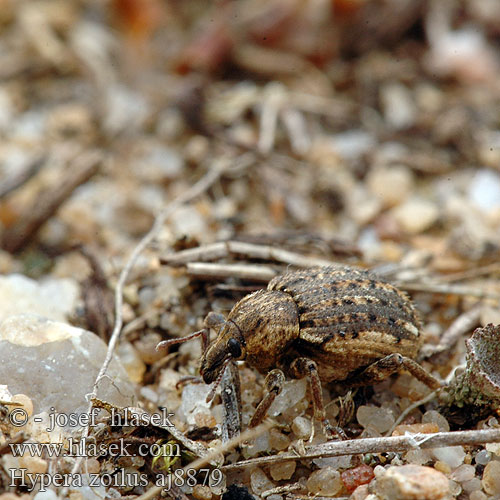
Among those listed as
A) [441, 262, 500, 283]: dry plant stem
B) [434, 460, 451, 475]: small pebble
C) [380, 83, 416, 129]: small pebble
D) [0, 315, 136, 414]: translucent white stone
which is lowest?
[434, 460, 451, 475]: small pebble

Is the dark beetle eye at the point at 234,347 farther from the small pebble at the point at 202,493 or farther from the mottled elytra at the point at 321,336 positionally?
the small pebble at the point at 202,493

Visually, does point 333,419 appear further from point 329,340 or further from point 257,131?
point 257,131

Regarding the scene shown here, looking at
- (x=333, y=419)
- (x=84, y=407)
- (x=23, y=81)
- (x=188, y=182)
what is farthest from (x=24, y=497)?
(x=23, y=81)

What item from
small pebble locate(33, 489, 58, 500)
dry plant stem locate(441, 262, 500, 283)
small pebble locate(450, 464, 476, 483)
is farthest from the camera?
dry plant stem locate(441, 262, 500, 283)

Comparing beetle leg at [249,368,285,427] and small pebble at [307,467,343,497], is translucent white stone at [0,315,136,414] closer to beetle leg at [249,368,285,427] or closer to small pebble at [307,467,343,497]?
beetle leg at [249,368,285,427]

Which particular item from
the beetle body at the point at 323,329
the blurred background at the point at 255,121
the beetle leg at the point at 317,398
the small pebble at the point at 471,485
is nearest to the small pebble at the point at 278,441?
the beetle leg at the point at 317,398

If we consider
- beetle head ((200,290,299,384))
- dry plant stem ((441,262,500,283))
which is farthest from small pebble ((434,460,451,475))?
dry plant stem ((441,262,500,283))

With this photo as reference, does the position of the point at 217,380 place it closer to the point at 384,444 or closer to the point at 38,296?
the point at 384,444
